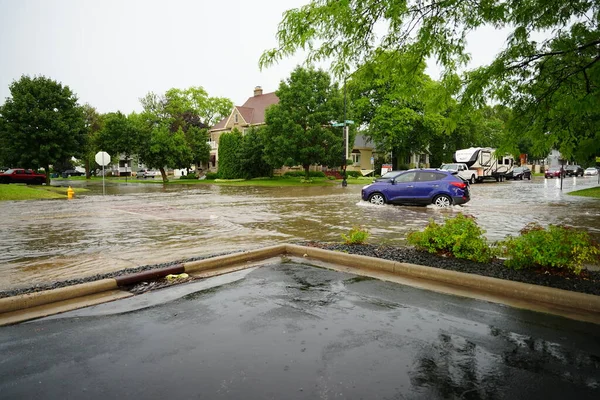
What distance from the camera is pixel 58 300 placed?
5113 mm

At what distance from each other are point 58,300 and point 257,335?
9.51 ft

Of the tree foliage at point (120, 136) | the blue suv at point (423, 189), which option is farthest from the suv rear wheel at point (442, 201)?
the tree foliage at point (120, 136)

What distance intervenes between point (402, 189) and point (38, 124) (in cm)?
3591

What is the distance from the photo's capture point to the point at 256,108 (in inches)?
2484

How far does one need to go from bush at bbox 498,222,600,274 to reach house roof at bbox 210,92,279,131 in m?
53.9

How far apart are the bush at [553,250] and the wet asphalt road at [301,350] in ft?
4.26

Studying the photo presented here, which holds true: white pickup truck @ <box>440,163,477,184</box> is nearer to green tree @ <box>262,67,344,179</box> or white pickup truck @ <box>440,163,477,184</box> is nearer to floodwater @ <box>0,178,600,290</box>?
green tree @ <box>262,67,344,179</box>

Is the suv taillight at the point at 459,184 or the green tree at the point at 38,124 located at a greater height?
the green tree at the point at 38,124

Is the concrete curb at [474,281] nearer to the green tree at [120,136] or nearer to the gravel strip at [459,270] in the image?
the gravel strip at [459,270]

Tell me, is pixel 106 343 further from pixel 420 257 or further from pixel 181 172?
pixel 181 172

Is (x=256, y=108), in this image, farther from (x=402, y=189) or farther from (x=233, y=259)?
(x=233, y=259)

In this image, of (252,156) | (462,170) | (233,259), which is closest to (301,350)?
(233,259)

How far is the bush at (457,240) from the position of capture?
6426mm

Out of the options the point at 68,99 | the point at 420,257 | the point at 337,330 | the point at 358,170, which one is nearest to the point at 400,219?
the point at 420,257
